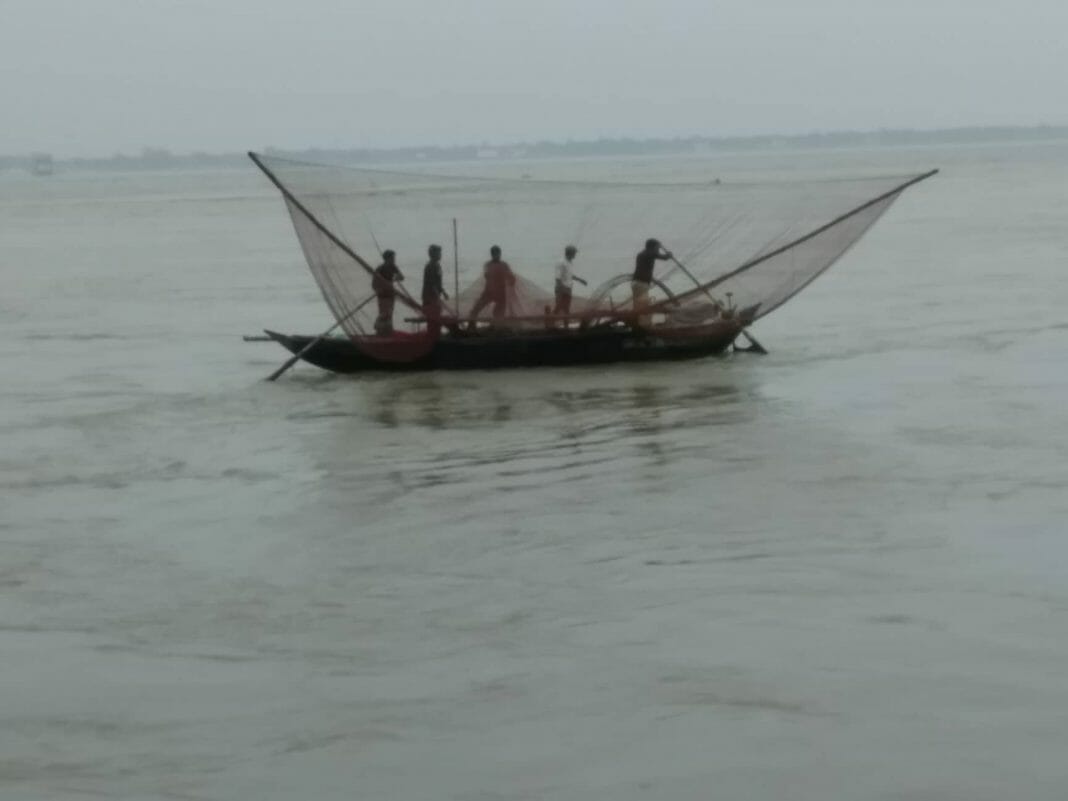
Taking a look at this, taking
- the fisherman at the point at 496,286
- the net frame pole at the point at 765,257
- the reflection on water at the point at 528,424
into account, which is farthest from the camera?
the net frame pole at the point at 765,257

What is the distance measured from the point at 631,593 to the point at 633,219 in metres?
11.1

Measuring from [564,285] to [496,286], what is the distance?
2.28ft

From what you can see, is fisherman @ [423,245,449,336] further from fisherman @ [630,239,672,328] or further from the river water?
fisherman @ [630,239,672,328]

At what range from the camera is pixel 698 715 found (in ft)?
24.2

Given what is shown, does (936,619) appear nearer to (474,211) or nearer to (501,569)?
(501,569)

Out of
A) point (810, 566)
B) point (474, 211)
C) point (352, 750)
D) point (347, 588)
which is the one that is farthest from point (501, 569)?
point (474, 211)

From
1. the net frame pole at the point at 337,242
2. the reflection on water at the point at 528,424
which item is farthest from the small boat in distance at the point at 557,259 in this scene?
the reflection on water at the point at 528,424

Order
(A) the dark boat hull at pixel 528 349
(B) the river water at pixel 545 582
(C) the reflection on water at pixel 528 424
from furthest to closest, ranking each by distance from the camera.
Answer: (A) the dark boat hull at pixel 528 349 < (C) the reflection on water at pixel 528 424 < (B) the river water at pixel 545 582

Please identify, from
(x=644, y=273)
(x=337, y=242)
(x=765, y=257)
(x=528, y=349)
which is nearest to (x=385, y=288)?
(x=337, y=242)

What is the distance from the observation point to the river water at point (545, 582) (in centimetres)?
698

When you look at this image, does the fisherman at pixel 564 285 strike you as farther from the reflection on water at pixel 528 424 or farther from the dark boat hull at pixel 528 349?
the reflection on water at pixel 528 424

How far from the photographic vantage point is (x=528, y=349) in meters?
18.7

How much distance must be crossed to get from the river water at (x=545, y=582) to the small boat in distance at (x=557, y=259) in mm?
378

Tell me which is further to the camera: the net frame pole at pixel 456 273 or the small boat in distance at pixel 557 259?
the net frame pole at pixel 456 273
